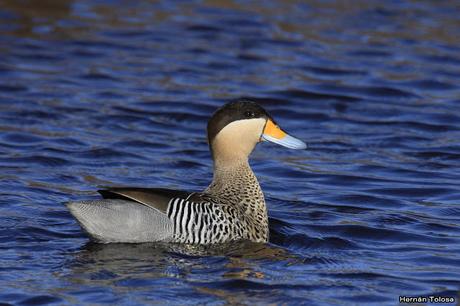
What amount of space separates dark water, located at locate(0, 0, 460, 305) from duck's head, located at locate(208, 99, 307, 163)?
823 millimetres

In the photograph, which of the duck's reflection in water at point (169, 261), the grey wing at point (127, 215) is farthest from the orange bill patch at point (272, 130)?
the grey wing at point (127, 215)

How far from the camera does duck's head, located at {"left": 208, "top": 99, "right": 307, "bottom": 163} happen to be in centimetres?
985

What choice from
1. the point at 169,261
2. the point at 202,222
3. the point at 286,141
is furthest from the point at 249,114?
the point at 169,261

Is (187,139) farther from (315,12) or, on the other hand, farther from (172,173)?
(315,12)

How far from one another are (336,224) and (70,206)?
2.68 meters

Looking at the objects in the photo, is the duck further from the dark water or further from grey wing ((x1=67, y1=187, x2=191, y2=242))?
the dark water

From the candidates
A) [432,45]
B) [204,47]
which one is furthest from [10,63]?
[432,45]

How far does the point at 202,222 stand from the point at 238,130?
1004 mm

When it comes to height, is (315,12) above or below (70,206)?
above

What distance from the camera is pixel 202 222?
30.7 feet

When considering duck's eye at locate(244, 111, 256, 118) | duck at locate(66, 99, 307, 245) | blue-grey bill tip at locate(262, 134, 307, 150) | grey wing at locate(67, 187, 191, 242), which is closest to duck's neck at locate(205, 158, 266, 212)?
duck at locate(66, 99, 307, 245)

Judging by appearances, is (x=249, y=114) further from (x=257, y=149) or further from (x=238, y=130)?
(x=257, y=149)

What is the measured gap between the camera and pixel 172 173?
12258mm

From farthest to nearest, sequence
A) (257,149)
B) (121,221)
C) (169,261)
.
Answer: (257,149), (121,221), (169,261)
